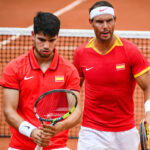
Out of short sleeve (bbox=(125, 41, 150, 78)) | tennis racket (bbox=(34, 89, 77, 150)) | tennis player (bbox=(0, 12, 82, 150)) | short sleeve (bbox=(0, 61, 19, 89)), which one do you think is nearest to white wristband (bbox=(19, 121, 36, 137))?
tennis player (bbox=(0, 12, 82, 150))

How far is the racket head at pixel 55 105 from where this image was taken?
13.2 ft

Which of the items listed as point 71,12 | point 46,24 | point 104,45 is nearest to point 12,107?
point 46,24

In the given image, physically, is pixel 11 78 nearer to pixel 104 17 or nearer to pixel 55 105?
pixel 55 105

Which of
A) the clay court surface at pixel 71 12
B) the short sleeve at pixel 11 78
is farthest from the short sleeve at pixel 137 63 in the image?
the clay court surface at pixel 71 12

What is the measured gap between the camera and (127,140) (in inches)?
215

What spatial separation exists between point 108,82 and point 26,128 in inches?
61.3

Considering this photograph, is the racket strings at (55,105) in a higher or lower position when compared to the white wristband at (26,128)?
higher

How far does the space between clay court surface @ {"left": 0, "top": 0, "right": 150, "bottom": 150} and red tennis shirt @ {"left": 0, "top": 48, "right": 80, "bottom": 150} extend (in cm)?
1392

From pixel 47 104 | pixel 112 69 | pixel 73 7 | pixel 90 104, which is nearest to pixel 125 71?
pixel 112 69

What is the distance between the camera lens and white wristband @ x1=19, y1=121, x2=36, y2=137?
4.09 meters

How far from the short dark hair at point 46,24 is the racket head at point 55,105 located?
0.71m

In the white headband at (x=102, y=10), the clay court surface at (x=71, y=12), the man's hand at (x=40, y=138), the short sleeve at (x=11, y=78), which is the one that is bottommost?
the man's hand at (x=40, y=138)

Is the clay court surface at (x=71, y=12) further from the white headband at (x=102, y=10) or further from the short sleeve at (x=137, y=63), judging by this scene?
the short sleeve at (x=137, y=63)

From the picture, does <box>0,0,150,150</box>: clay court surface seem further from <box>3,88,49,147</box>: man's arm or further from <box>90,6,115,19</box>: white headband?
<box>3,88,49,147</box>: man's arm
